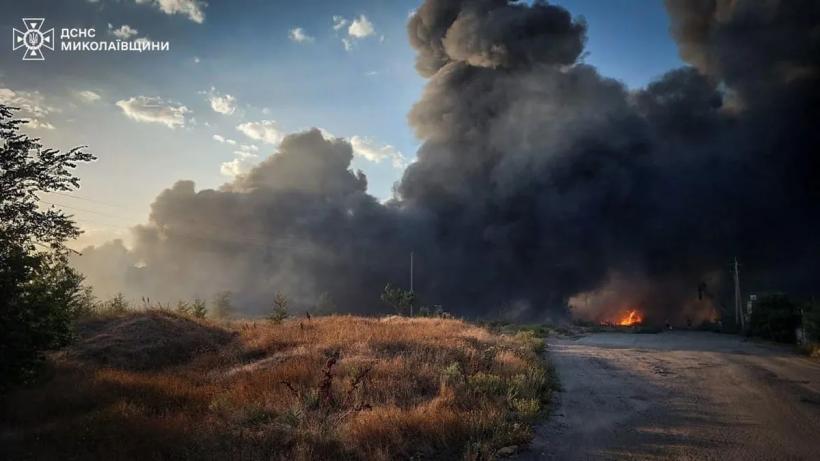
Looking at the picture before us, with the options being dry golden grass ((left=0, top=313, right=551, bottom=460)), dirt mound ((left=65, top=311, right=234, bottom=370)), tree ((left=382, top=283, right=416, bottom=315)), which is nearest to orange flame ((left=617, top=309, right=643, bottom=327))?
tree ((left=382, top=283, right=416, bottom=315))

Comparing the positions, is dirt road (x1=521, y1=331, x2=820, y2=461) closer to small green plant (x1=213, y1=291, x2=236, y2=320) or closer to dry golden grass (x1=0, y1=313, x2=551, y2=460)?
dry golden grass (x1=0, y1=313, x2=551, y2=460)

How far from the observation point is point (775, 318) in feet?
111

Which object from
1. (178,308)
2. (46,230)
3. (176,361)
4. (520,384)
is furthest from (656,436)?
(178,308)

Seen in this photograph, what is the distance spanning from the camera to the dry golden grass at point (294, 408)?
25.8 feet

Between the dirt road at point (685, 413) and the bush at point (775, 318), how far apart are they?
18.4 meters

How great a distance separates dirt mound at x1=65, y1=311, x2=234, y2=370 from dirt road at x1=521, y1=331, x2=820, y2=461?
A: 14699 millimetres

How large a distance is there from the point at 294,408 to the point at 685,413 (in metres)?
8.39

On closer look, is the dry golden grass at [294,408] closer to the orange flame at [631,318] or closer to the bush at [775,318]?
the bush at [775,318]

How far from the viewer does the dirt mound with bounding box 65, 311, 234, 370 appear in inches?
689

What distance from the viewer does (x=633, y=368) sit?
16922 millimetres

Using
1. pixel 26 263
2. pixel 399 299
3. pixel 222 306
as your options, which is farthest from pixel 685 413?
pixel 222 306

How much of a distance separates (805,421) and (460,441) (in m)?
7.30

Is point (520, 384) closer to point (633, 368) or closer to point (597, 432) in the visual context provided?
point (597, 432)

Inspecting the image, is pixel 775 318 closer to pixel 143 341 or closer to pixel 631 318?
pixel 143 341
